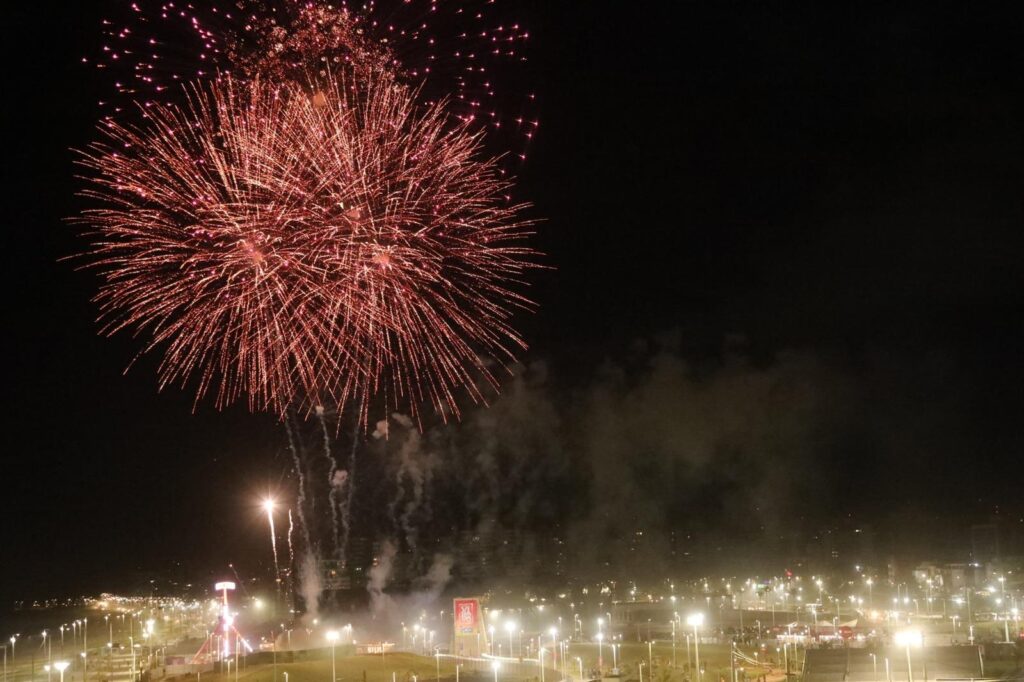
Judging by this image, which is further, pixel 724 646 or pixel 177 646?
pixel 177 646

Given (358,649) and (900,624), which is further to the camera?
(900,624)

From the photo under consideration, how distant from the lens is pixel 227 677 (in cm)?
2522

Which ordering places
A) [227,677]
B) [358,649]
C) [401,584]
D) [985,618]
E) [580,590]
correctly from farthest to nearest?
[580,590], [401,584], [985,618], [358,649], [227,677]

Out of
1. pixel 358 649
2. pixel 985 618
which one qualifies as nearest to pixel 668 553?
pixel 985 618

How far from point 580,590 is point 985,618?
93.2 feet

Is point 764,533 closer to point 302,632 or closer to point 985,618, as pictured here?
point 985,618

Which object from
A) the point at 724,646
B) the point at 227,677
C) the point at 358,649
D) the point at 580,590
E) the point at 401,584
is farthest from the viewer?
the point at 580,590

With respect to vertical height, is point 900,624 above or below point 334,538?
below

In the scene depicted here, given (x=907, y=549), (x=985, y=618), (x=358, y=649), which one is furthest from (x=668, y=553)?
(x=358, y=649)

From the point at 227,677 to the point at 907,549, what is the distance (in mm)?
57038

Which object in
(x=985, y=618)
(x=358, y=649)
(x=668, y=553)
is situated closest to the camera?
(x=358, y=649)

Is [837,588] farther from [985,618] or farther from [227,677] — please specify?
[227,677]

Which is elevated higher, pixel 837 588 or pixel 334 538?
pixel 334 538

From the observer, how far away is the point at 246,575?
8325 centimetres
